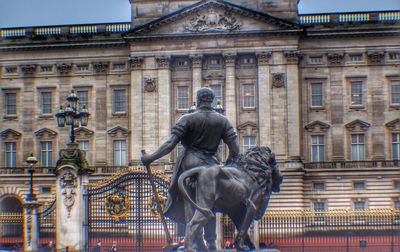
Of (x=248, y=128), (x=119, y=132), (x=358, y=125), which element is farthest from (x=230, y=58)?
(x=358, y=125)

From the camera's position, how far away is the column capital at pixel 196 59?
53750 millimetres

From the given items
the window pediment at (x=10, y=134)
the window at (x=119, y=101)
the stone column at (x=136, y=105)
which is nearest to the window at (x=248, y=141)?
the stone column at (x=136, y=105)

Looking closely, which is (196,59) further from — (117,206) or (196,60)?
(117,206)

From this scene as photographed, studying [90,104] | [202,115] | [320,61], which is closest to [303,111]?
[320,61]

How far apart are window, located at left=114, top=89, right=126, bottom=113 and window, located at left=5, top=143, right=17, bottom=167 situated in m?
8.88

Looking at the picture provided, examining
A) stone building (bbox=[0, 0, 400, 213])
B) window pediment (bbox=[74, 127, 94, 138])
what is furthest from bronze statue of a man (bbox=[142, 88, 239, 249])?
window pediment (bbox=[74, 127, 94, 138])

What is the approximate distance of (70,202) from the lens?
26.3m

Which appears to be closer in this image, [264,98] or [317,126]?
[264,98]

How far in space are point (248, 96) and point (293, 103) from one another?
3.46 m

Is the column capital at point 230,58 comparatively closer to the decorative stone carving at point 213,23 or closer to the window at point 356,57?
the decorative stone carving at point 213,23

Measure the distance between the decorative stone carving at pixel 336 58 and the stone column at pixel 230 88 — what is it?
24.3ft

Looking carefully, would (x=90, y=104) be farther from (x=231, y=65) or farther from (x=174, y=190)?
(x=174, y=190)

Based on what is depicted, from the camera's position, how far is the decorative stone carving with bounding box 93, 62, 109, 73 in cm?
5658

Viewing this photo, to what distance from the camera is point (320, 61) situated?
180 feet
